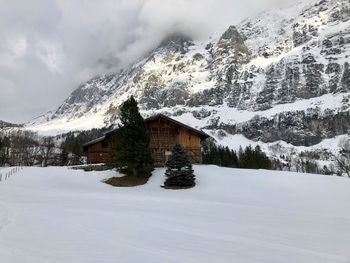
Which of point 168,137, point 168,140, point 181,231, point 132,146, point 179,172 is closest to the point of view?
point 181,231

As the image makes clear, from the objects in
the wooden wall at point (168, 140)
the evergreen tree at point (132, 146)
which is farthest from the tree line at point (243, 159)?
the evergreen tree at point (132, 146)

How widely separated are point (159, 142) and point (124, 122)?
39.2 feet

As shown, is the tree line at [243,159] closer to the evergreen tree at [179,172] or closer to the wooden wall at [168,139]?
the wooden wall at [168,139]

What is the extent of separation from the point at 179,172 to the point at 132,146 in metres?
5.76

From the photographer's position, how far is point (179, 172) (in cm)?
→ 3669

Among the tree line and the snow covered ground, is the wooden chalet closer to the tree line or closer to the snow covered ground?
the snow covered ground

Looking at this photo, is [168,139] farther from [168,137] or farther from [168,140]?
[168,137]

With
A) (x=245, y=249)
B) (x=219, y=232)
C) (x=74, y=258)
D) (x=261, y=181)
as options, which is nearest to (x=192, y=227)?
(x=219, y=232)

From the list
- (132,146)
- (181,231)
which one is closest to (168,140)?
(132,146)

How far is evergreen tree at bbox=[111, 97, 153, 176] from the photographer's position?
38.7 meters

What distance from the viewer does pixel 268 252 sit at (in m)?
12.2

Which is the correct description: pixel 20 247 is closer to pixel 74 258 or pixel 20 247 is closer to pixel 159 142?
pixel 74 258

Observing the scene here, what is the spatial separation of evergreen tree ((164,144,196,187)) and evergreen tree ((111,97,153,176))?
313 centimetres

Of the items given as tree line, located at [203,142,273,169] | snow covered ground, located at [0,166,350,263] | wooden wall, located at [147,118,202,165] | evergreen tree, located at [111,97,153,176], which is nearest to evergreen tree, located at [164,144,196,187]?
evergreen tree, located at [111,97,153,176]
